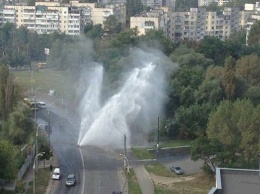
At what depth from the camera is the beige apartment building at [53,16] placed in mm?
59375

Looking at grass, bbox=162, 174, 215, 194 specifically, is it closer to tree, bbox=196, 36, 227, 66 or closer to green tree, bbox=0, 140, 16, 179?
green tree, bbox=0, 140, 16, 179

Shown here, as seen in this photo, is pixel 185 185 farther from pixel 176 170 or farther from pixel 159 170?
pixel 159 170

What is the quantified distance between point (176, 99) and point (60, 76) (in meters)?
14.3

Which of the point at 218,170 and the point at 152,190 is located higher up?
the point at 218,170

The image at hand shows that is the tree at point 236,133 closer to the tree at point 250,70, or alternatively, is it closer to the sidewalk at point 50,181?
the sidewalk at point 50,181

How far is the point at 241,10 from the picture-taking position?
2776 inches

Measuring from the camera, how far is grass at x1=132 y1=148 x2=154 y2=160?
2631 centimetres

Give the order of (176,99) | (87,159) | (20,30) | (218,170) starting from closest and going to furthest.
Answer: (218,170) → (87,159) → (176,99) → (20,30)

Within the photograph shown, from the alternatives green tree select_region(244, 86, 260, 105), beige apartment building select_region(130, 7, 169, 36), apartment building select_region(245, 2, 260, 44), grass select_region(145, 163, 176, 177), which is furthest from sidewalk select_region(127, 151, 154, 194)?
apartment building select_region(245, 2, 260, 44)

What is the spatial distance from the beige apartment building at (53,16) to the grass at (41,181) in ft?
118

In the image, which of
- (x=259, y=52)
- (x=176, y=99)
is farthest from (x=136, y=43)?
(x=176, y=99)

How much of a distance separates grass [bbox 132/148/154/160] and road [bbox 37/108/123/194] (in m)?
0.83

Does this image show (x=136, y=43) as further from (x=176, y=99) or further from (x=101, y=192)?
(x=101, y=192)

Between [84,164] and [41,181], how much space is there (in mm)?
2662
